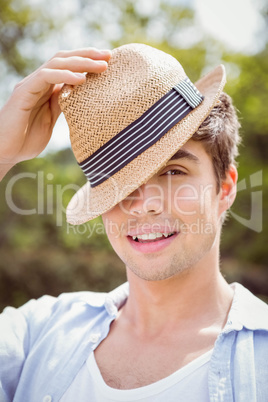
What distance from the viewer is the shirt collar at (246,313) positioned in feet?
6.84

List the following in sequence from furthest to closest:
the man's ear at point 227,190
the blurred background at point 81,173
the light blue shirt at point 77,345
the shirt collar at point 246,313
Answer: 1. the blurred background at point 81,173
2. the man's ear at point 227,190
3. the shirt collar at point 246,313
4. the light blue shirt at point 77,345

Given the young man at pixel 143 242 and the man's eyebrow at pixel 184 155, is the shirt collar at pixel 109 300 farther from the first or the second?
the man's eyebrow at pixel 184 155

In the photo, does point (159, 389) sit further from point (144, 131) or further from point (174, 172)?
point (144, 131)

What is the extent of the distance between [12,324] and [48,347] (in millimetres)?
258

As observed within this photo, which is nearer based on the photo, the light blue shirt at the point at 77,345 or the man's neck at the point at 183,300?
the light blue shirt at the point at 77,345

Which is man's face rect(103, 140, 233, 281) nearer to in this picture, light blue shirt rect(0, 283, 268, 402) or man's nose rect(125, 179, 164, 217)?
man's nose rect(125, 179, 164, 217)

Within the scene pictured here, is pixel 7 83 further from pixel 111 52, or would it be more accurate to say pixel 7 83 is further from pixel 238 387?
pixel 238 387

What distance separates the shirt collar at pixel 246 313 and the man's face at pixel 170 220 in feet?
0.95

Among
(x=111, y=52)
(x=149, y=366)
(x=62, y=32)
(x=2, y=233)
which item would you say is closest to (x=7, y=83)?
(x=62, y=32)

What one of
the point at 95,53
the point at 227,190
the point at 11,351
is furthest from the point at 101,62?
the point at 11,351

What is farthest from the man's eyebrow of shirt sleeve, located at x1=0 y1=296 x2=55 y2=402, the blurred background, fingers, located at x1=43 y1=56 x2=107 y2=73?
the blurred background

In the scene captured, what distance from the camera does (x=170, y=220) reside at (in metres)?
2.28

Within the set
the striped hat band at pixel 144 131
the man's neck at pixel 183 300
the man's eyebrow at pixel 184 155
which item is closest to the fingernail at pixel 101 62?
the striped hat band at pixel 144 131

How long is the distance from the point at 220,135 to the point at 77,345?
1.41m
